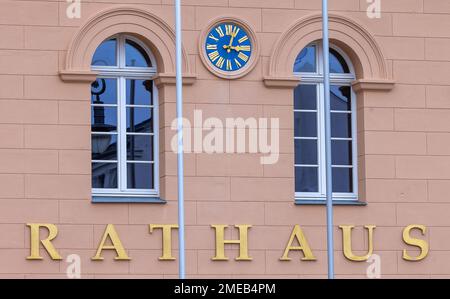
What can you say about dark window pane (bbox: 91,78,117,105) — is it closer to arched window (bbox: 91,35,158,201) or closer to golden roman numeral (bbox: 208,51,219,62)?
arched window (bbox: 91,35,158,201)

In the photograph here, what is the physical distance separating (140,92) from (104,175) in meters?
1.29

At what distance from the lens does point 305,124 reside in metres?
→ 28.8

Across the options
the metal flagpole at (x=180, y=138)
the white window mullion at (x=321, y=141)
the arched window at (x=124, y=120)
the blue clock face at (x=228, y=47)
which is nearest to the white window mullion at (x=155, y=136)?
the arched window at (x=124, y=120)

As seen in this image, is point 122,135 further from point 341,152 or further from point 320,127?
point 341,152

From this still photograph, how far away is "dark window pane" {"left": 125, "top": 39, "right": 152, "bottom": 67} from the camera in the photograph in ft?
92.9

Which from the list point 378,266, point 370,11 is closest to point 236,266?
point 378,266

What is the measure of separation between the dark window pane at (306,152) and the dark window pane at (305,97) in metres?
0.50

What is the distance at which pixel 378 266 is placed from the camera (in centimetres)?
2839

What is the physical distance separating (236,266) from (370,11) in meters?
4.17

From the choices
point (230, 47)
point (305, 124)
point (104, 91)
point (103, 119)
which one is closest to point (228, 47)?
point (230, 47)

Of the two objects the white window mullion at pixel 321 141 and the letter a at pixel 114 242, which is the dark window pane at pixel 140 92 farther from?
the white window mullion at pixel 321 141

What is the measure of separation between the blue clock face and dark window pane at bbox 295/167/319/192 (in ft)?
5.74

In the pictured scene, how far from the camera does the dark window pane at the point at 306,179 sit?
28656mm

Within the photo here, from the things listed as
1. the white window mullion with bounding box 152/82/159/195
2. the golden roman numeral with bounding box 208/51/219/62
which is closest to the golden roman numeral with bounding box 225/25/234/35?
the golden roman numeral with bounding box 208/51/219/62
